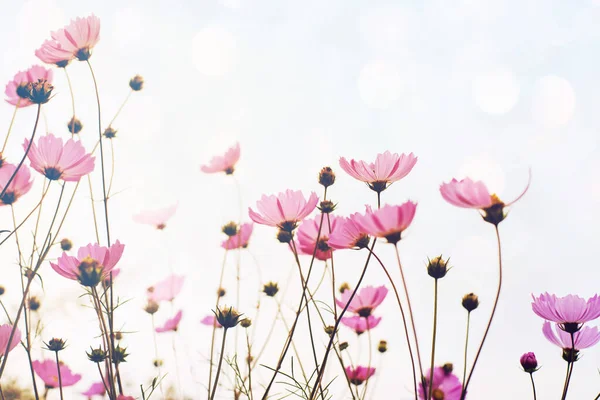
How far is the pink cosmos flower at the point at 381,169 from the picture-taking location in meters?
0.87

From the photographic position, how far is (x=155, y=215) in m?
1.63

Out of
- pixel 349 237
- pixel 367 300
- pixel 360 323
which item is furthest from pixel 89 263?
pixel 360 323

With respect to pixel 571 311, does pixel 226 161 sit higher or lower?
A: higher

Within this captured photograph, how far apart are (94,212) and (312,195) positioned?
53 centimetres

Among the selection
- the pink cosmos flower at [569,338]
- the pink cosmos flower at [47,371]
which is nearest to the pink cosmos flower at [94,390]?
the pink cosmos flower at [47,371]

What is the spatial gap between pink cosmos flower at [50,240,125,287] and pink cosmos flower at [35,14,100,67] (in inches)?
19.9

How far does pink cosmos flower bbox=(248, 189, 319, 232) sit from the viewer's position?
3.16 feet

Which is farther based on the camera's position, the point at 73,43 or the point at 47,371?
the point at 47,371

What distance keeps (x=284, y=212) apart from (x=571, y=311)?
494 mm

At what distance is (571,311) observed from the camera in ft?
2.78

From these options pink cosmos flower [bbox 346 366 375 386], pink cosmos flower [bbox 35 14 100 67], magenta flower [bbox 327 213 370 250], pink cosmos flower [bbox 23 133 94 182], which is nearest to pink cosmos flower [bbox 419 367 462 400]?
pink cosmos flower [bbox 346 366 375 386]

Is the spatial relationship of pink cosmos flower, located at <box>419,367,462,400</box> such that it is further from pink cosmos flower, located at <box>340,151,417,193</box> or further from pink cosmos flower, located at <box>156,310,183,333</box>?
pink cosmos flower, located at <box>156,310,183,333</box>

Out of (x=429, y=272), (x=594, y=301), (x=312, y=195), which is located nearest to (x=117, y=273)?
(x=312, y=195)

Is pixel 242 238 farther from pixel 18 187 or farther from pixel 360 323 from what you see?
pixel 18 187
